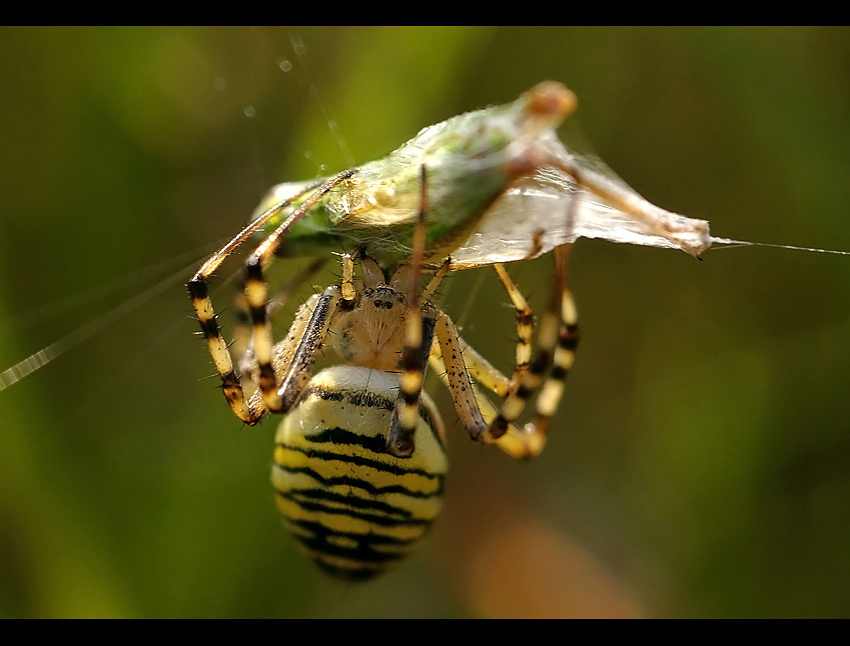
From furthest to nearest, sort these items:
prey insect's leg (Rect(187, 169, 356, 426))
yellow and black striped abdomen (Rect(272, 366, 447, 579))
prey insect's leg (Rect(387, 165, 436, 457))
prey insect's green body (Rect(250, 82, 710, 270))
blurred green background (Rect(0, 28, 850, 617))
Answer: blurred green background (Rect(0, 28, 850, 617)) < yellow and black striped abdomen (Rect(272, 366, 447, 579)) < prey insect's leg (Rect(187, 169, 356, 426)) < prey insect's leg (Rect(387, 165, 436, 457)) < prey insect's green body (Rect(250, 82, 710, 270))

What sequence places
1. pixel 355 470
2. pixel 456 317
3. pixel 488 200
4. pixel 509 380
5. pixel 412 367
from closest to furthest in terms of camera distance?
pixel 488 200, pixel 412 367, pixel 355 470, pixel 509 380, pixel 456 317

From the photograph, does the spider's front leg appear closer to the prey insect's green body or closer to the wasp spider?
the wasp spider

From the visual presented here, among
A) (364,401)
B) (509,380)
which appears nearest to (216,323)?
(364,401)

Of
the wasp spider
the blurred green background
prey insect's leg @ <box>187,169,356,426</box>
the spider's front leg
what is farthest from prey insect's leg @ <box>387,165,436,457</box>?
the blurred green background

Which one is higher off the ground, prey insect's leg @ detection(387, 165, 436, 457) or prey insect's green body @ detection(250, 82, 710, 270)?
prey insect's green body @ detection(250, 82, 710, 270)

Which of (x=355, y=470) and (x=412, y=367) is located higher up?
(x=412, y=367)

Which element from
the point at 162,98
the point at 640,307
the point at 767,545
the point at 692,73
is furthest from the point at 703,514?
the point at 162,98

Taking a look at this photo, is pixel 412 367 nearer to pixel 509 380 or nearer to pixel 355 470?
pixel 355 470
